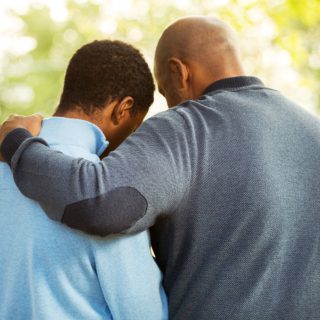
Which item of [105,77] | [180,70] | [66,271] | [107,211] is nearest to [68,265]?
[66,271]

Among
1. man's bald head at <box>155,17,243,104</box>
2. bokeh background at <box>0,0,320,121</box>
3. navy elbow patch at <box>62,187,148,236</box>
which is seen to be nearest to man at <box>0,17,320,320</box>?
navy elbow patch at <box>62,187,148,236</box>

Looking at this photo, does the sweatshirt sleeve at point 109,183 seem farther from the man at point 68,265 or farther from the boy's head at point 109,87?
the boy's head at point 109,87

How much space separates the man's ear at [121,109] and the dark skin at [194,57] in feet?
0.81

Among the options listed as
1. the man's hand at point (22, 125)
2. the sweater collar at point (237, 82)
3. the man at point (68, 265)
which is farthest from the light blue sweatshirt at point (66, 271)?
the sweater collar at point (237, 82)

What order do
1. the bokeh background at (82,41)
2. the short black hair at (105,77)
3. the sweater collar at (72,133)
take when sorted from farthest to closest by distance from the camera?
the bokeh background at (82,41) < the short black hair at (105,77) < the sweater collar at (72,133)

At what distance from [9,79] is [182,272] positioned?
1469 cm

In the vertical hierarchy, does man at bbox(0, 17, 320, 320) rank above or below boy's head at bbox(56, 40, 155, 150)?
below

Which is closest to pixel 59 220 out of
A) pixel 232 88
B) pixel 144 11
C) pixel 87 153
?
pixel 87 153

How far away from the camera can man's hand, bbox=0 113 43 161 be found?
1.99m

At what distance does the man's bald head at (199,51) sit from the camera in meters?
2.29

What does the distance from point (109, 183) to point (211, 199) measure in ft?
1.05

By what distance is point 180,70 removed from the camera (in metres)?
2.30

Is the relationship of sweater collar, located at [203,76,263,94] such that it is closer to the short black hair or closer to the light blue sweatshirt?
the short black hair

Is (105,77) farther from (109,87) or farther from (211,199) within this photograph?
(211,199)
